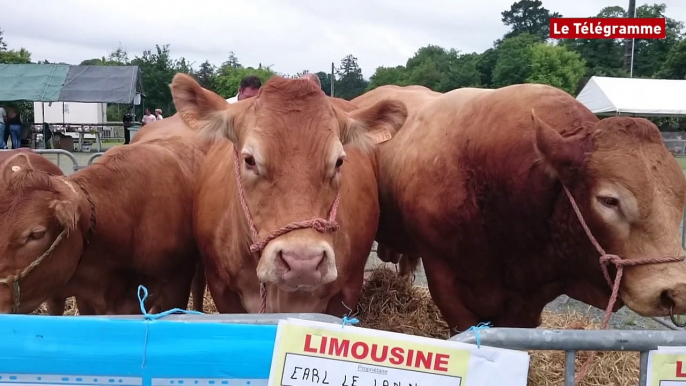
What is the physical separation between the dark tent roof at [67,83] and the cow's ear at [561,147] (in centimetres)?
1933

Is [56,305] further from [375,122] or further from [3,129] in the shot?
[3,129]

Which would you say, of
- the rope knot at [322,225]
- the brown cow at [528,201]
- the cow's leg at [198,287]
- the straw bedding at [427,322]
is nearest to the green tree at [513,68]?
the straw bedding at [427,322]

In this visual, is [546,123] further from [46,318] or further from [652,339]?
[46,318]

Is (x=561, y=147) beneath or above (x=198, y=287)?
above

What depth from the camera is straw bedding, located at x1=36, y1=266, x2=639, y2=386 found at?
4.00 m

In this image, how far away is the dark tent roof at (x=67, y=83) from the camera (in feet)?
65.3

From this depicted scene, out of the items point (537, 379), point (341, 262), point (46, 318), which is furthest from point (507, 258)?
point (46, 318)

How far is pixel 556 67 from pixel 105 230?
49968 mm

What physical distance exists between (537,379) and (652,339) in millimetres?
2621

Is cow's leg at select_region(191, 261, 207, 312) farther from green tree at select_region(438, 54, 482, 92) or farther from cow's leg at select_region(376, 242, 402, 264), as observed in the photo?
green tree at select_region(438, 54, 482, 92)

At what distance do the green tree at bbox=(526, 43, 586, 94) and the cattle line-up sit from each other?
4655 cm

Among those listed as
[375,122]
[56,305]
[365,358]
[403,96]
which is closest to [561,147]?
[375,122]

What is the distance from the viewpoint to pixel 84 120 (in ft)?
190

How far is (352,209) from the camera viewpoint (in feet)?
10.9
